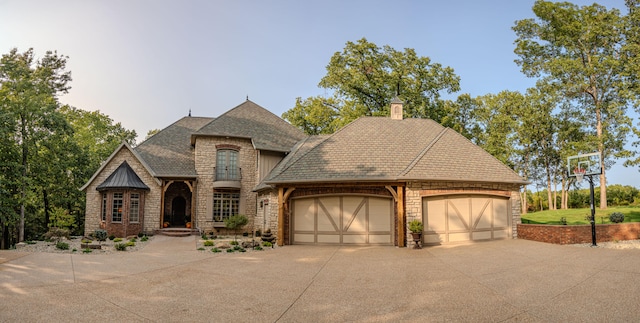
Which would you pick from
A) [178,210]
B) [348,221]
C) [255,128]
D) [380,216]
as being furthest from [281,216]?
[178,210]

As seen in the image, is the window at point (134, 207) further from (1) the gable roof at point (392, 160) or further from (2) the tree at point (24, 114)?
(1) the gable roof at point (392, 160)

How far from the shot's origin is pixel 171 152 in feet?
77.7

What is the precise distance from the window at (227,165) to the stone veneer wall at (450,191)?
11170 mm

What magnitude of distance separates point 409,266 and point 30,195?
22.1 m

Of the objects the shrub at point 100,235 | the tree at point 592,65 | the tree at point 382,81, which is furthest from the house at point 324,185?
the tree at point 592,65

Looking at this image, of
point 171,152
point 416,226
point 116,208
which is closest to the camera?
point 416,226

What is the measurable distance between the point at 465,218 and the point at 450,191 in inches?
56.5

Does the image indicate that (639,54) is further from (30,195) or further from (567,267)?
(30,195)

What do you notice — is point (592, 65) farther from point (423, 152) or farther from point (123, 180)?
point (123, 180)

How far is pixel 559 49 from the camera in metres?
32.0

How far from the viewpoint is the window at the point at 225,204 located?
22.4m

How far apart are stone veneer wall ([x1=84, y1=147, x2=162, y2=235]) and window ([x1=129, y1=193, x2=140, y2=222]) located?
0.36 m

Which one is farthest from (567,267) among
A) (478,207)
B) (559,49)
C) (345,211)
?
(559,49)

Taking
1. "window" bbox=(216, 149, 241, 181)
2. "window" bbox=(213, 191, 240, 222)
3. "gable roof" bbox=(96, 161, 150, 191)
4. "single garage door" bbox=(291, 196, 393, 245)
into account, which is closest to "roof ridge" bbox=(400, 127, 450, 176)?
"single garage door" bbox=(291, 196, 393, 245)
